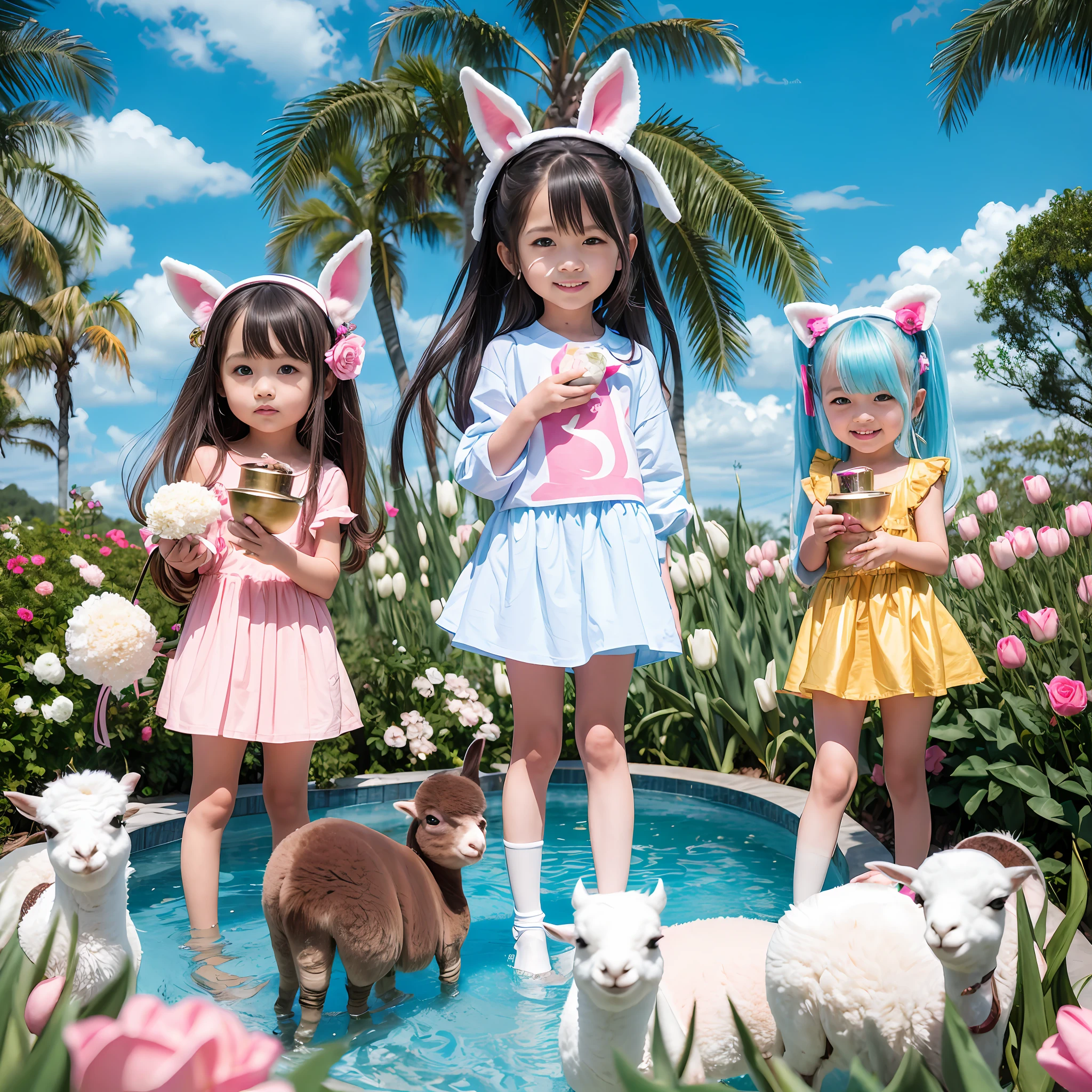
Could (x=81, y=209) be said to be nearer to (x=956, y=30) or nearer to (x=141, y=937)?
(x=956, y=30)

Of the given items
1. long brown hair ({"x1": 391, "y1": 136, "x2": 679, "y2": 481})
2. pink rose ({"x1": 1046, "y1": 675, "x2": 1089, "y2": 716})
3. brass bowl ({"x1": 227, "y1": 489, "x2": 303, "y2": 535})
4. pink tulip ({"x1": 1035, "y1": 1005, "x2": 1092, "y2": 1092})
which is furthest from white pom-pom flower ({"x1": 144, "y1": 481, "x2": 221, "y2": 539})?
pink rose ({"x1": 1046, "y1": 675, "x2": 1089, "y2": 716})

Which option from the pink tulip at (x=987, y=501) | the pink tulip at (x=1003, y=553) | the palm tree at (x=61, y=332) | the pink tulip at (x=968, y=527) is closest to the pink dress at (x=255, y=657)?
the pink tulip at (x=1003, y=553)

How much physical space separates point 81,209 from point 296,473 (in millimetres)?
29285

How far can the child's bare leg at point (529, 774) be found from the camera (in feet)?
8.73

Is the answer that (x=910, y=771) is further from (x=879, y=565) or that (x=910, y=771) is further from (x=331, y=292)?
(x=331, y=292)

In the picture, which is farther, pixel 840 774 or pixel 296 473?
pixel 296 473

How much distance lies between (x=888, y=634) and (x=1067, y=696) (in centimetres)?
53

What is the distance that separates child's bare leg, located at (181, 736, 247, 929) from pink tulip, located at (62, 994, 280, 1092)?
2131 millimetres

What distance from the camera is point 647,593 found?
8.77 ft

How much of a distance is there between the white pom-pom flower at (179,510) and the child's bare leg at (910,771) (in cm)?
204

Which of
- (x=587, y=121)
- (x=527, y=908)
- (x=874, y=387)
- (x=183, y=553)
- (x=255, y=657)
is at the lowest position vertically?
(x=527, y=908)

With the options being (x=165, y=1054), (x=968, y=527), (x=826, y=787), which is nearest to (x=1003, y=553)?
(x=968, y=527)

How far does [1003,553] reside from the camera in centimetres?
333

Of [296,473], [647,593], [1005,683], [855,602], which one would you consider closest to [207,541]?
[296,473]
